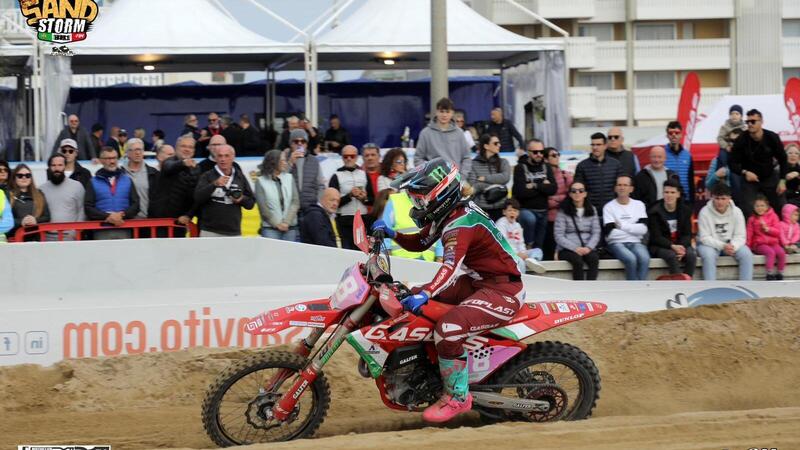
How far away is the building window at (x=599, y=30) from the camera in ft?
156

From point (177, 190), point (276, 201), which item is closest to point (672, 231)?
point (276, 201)

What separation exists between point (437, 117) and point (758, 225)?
12.7ft

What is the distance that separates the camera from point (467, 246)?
742 cm

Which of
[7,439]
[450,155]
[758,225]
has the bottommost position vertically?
[7,439]

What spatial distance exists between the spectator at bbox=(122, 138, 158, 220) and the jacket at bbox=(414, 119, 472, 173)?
9.45 ft

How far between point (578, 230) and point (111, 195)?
16.2ft

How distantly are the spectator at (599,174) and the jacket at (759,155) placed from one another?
1.63m

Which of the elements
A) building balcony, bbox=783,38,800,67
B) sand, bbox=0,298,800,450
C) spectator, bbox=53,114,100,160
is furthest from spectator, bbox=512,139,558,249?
building balcony, bbox=783,38,800,67

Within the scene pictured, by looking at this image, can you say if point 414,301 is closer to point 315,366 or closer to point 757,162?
point 315,366

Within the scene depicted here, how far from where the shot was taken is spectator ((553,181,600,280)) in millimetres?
12000

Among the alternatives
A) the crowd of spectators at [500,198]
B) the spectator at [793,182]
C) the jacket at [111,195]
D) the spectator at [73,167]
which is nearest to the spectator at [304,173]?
the crowd of spectators at [500,198]

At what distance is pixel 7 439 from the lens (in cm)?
793

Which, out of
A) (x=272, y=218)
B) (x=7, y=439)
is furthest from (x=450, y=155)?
(x=7, y=439)

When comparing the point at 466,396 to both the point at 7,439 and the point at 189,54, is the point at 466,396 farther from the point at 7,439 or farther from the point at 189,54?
the point at 189,54
